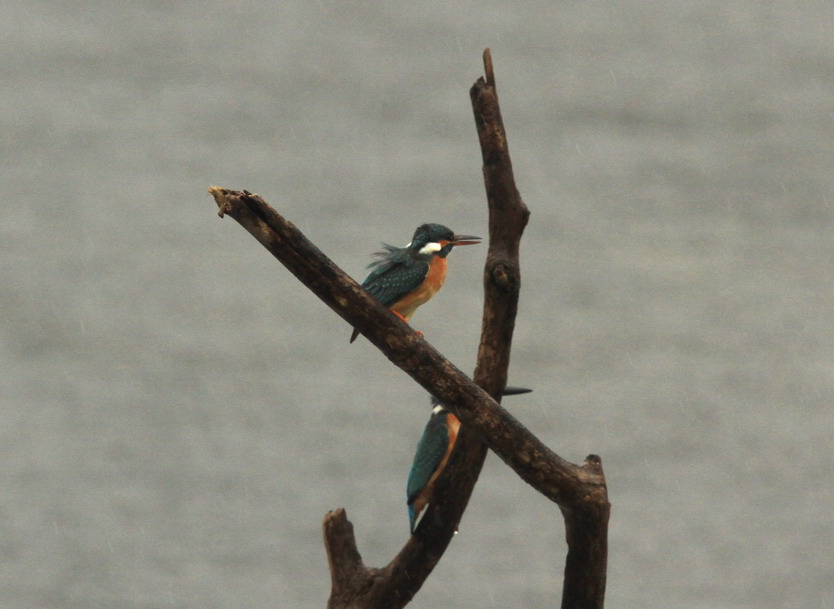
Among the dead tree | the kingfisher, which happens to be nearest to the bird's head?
the kingfisher

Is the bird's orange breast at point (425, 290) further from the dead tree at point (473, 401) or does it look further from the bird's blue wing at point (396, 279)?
the dead tree at point (473, 401)

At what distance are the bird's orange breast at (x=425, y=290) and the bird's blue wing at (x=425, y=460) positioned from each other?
0.32m

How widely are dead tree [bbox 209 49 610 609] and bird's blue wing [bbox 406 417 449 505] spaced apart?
0.10 metres

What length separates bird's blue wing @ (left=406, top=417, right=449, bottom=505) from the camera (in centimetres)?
240

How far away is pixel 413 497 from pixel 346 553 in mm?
204

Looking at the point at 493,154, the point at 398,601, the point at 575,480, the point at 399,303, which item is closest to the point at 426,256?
the point at 399,303

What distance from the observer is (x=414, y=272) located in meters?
2.27

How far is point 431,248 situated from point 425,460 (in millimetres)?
492

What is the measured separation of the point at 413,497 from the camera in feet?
7.89

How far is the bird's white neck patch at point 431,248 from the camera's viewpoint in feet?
7.57

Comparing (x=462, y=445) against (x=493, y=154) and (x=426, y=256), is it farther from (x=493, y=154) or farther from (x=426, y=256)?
(x=493, y=154)

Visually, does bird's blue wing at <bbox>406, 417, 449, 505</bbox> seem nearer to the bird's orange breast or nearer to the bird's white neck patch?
the bird's orange breast

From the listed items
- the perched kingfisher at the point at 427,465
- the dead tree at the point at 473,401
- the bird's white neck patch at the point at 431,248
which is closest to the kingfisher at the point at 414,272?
the bird's white neck patch at the point at 431,248

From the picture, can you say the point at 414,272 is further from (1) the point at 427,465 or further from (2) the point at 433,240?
(1) the point at 427,465
